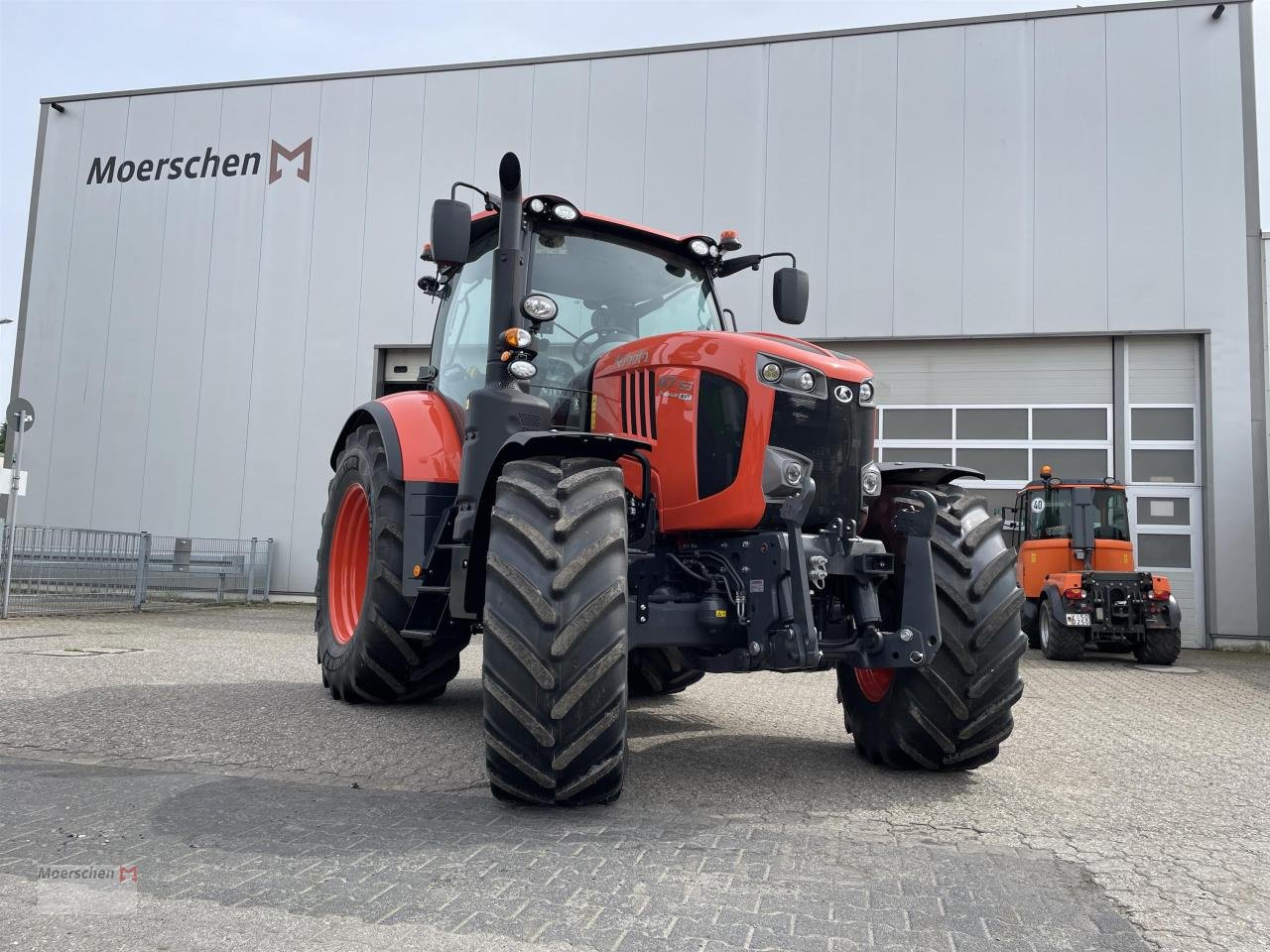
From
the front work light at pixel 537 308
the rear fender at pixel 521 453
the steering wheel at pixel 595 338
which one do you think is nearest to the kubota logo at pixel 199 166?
the steering wheel at pixel 595 338

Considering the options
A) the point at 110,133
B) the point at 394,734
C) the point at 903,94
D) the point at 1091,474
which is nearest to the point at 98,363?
the point at 110,133

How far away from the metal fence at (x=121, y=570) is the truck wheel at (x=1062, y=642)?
12.5 m

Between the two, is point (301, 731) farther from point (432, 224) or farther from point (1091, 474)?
point (1091, 474)

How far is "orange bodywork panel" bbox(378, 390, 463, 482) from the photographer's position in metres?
5.39

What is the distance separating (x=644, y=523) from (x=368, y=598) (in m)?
2.03

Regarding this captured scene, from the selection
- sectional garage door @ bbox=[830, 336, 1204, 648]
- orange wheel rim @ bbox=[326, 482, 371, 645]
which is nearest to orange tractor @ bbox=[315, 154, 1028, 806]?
orange wheel rim @ bbox=[326, 482, 371, 645]

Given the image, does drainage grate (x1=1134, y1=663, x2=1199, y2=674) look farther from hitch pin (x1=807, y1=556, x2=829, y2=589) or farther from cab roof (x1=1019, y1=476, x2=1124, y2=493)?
hitch pin (x1=807, y1=556, x2=829, y2=589)

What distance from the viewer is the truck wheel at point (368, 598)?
5.58 meters

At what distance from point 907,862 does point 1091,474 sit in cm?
1335

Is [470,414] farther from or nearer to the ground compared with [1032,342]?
nearer to the ground

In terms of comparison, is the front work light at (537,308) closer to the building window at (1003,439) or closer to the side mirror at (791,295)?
the side mirror at (791,295)

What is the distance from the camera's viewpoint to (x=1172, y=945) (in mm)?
2586

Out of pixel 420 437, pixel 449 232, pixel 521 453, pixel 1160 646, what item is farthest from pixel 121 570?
pixel 1160 646

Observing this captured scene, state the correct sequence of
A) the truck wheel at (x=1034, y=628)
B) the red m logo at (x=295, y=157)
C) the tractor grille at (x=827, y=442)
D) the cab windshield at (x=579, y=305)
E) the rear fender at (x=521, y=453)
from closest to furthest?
1. the rear fender at (x=521, y=453)
2. the tractor grille at (x=827, y=442)
3. the cab windshield at (x=579, y=305)
4. the truck wheel at (x=1034, y=628)
5. the red m logo at (x=295, y=157)
